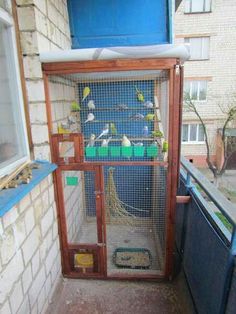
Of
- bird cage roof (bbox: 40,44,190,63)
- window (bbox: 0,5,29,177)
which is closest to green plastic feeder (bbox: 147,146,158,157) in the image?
bird cage roof (bbox: 40,44,190,63)

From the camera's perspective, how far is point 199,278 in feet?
5.30

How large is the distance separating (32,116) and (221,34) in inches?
355

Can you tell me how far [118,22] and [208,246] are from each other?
2.27m

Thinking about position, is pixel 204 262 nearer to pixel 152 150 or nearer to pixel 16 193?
pixel 152 150

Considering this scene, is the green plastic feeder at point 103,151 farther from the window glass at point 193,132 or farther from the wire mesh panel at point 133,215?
the window glass at point 193,132

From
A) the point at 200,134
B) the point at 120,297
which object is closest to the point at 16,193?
the point at 120,297

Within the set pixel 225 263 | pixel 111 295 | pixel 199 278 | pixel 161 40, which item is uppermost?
pixel 161 40

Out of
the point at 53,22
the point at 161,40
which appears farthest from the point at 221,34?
the point at 53,22

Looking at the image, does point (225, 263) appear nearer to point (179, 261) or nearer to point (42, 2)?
point (179, 261)

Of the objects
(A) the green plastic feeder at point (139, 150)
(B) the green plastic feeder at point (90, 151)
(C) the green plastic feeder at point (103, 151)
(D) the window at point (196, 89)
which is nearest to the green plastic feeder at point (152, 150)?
(A) the green plastic feeder at point (139, 150)

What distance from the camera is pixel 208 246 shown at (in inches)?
57.3

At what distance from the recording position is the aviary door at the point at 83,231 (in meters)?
2.01

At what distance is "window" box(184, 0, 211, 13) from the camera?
819cm

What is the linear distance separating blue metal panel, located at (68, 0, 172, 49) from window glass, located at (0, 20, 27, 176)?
112cm
